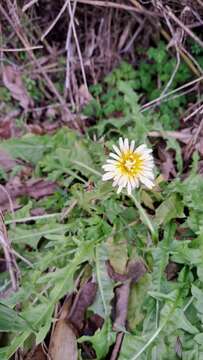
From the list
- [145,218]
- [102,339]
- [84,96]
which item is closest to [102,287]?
[102,339]

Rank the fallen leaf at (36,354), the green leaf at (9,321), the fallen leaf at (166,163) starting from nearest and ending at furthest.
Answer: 1. the green leaf at (9,321)
2. the fallen leaf at (36,354)
3. the fallen leaf at (166,163)

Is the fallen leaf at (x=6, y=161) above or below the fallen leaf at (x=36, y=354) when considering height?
above

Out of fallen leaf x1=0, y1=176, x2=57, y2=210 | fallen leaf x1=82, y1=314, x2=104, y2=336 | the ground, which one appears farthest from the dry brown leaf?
fallen leaf x1=82, y1=314, x2=104, y2=336

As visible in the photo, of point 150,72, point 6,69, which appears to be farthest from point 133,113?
point 6,69

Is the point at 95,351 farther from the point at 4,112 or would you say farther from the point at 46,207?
the point at 4,112

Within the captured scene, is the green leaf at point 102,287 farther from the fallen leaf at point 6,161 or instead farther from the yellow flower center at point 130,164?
the fallen leaf at point 6,161

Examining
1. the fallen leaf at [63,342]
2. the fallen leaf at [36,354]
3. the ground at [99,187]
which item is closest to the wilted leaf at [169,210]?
the ground at [99,187]
